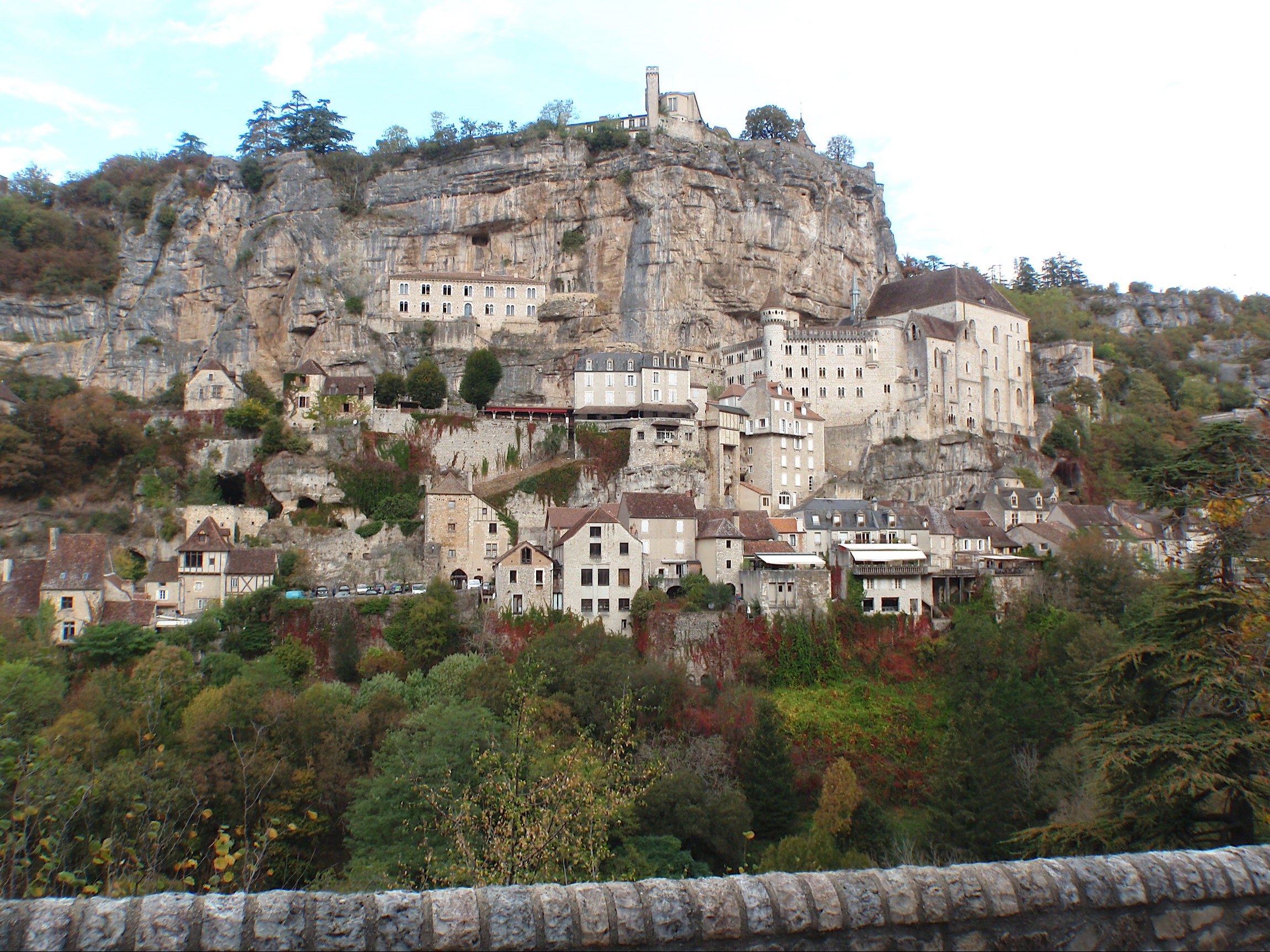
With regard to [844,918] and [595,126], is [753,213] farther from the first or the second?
[844,918]

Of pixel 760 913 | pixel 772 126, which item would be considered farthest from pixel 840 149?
pixel 760 913

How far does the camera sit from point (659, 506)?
142 ft

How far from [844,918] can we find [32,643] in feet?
123

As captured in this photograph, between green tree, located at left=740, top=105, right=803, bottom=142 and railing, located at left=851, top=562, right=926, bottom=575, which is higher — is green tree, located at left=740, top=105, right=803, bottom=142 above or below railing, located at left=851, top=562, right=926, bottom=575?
above

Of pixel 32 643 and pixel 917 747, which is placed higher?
pixel 32 643

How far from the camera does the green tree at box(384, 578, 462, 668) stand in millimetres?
36844

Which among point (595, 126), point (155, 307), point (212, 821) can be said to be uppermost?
point (595, 126)

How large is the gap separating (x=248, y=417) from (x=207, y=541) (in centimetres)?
1007

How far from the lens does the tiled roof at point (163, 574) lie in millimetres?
41281

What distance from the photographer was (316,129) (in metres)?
73.9

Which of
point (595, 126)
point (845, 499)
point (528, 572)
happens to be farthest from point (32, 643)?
point (595, 126)

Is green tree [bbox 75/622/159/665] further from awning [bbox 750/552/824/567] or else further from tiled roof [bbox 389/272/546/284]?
tiled roof [bbox 389/272/546/284]

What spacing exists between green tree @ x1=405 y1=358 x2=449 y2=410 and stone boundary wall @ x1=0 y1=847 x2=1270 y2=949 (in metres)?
48.2

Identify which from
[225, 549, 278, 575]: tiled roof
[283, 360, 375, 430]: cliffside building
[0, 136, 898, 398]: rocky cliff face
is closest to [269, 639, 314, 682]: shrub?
[225, 549, 278, 575]: tiled roof
